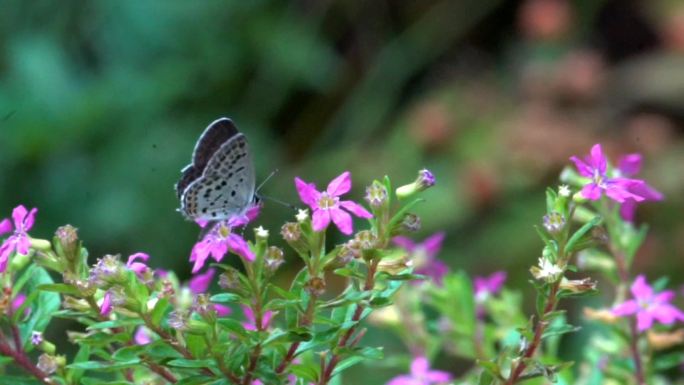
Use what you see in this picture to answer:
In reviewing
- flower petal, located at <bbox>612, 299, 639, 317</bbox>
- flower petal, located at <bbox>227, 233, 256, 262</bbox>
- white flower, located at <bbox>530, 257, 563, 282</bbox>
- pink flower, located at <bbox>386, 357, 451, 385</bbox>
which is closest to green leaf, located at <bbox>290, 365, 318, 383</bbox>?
flower petal, located at <bbox>227, 233, 256, 262</bbox>

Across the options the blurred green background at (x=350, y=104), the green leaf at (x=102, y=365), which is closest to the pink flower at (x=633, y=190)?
the green leaf at (x=102, y=365)

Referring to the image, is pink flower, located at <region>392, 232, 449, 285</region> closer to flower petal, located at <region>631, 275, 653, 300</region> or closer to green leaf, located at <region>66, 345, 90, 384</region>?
flower petal, located at <region>631, 275, 653, 300</region>

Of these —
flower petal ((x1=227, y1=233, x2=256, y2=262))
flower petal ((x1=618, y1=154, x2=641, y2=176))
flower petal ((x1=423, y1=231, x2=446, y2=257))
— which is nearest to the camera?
flower petal ((x1=227, y1=233, x2=256, y2=262))

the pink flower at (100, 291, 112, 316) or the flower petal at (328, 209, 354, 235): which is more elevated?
the flower petal at (328, 209, 354, 235)

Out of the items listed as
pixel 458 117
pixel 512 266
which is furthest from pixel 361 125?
pixel 512 266

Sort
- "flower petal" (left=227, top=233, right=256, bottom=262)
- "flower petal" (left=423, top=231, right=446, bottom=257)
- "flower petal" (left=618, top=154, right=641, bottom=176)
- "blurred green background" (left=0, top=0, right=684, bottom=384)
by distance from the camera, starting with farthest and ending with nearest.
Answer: "blurred green background" (left=0, top=0, right=684, bottom=384) < "flower petal" (left=423, top=231, right=446, bottom=257) < "flower petal" (left=618, top=154, right=641, bottom=176) < "flower petal" (left=227, top=233, right=256, bottom=262)

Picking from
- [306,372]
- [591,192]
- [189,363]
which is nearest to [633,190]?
[591,192]
